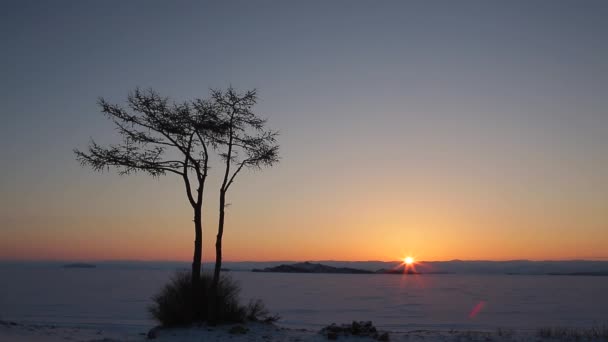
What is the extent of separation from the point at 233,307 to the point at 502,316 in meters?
21.2

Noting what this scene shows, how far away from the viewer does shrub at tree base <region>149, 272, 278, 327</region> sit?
48.0ft

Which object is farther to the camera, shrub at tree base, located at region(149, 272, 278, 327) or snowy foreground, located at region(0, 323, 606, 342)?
shrub at tree base, located at region(149, 272, 278, 327)

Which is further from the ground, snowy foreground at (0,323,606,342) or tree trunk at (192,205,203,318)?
tree trunk at (192,205,203,318)

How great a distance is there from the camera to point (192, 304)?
1476 cm

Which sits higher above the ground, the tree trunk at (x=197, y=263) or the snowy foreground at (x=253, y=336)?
the tree trunk at (x=197, y=263)

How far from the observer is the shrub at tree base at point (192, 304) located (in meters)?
14.6

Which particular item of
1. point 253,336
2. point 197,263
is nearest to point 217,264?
point 197,263

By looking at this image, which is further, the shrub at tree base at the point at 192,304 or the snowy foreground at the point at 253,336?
the shrub at tree base at the point at 192,304

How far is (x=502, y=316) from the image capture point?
30766 mm

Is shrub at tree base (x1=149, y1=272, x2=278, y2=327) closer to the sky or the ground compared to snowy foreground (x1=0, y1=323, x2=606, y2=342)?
closer to the sky

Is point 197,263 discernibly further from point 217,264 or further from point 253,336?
point 253,336

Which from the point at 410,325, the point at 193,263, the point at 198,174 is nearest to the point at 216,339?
the point at 193,263

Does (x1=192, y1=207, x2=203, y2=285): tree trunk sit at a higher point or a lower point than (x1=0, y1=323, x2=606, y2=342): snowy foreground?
higher

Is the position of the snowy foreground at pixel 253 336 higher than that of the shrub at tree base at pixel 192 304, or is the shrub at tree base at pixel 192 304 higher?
the shrub at tree base at pixel 192 304
